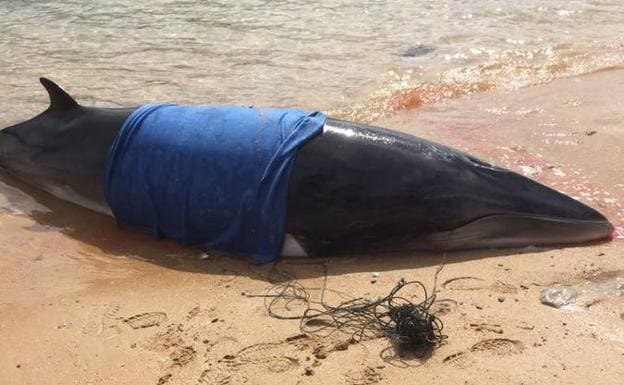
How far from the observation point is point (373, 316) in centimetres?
390

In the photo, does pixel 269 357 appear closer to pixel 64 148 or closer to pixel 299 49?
pixel 64 148

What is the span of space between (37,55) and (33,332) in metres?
6.64

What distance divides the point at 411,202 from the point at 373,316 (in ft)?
3.39

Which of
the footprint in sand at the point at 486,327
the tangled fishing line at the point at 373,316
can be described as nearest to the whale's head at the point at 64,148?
the tangled fishing line at the point at 373,316

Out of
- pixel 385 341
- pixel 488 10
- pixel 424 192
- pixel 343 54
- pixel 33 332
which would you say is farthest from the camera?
pixel 488 10

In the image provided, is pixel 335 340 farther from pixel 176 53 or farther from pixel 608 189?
pixel 176 53

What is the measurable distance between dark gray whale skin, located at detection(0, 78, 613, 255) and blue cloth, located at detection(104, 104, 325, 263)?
0.13 metres

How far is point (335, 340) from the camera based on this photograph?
3.71m

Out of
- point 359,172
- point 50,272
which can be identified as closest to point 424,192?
point 359,172

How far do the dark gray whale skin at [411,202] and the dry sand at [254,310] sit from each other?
0.13 metres

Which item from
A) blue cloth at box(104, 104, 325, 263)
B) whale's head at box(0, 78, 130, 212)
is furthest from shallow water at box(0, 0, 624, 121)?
blue cloth at box(104, 104, 325, 263)

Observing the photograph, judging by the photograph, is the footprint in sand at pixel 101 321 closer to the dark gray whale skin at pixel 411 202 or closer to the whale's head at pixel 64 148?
the dark gray whale skin at pixel 411 202

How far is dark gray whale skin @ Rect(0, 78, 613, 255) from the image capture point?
4613 millimetres

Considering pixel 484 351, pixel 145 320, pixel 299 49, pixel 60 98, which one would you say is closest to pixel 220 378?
pixel 145 320
